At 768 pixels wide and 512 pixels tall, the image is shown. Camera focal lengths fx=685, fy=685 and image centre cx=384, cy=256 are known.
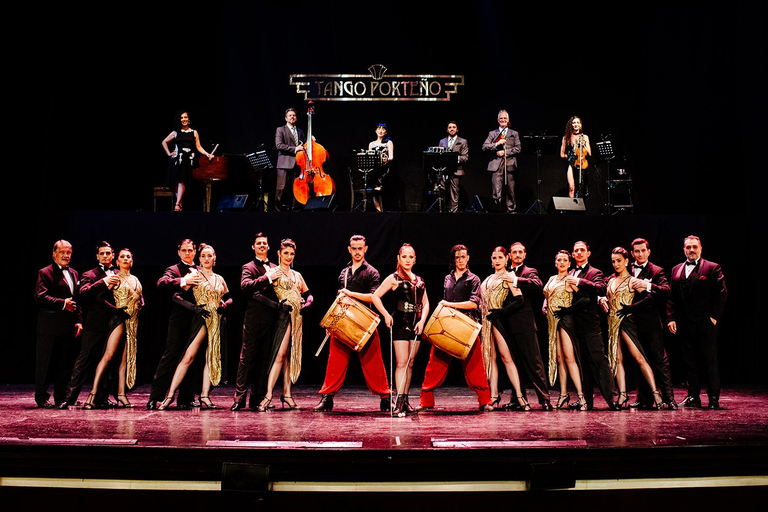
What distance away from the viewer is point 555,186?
1267 centimetres

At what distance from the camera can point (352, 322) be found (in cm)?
652

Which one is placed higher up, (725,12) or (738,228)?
(725,12)

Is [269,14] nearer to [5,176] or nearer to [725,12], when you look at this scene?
[5,176]

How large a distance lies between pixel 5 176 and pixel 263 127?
4.37m

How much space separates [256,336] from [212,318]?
53cm

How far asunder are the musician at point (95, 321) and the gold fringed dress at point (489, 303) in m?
3.89

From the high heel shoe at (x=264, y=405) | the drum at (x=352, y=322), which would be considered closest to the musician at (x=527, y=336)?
the drum at (x=352, y=322)

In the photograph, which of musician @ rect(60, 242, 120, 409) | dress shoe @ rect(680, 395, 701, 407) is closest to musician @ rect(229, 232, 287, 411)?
musician @ rect(60, 242, 120, 409)

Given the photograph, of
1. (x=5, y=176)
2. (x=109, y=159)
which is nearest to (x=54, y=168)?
(x=5, y=176)

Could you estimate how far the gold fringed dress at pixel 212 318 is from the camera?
284 inches

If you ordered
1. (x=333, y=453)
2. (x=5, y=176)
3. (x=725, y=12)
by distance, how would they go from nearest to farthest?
(x=333, y=453)
(x=5, y=176)
(x=725, y=12)

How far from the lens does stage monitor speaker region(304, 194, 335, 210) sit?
10.2 m

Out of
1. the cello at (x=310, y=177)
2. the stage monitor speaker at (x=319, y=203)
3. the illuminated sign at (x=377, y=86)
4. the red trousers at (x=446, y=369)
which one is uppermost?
the illuminated sign at (x=377, y=86)

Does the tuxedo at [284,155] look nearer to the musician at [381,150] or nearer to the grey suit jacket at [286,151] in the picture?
the grey suit jacket at [286,151]
